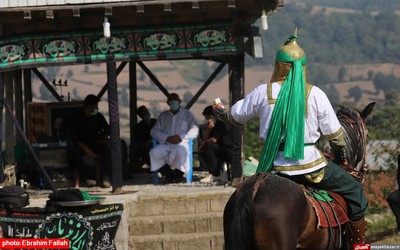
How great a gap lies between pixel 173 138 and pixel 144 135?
2135 millimetres

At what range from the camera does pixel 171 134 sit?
18812mm

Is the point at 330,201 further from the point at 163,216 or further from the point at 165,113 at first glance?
the point at 165,113

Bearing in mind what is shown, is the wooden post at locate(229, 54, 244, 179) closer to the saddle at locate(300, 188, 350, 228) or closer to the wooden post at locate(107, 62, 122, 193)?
the wooden post at locate(107, 62, 122, 193)

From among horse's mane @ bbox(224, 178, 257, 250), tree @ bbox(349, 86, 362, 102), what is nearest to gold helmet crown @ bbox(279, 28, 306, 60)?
horse's mane @ bbox(224, 178, 257, 250)

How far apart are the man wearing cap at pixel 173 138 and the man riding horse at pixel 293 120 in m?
8.33

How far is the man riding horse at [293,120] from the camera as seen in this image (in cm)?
988

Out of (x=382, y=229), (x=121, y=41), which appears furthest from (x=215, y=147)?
(x=382, y=229)

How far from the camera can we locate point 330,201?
33.5 ft

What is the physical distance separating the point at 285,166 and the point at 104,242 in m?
6.30

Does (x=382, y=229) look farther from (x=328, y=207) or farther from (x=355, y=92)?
(x=355, y=92)

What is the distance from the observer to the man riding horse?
988 centimetres

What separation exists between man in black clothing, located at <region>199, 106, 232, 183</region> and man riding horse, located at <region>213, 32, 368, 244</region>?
8184mm

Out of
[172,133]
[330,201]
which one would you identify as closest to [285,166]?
[330,201]

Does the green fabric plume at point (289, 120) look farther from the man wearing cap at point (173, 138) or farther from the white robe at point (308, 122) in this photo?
the man wearing cap at point (173, 138)
